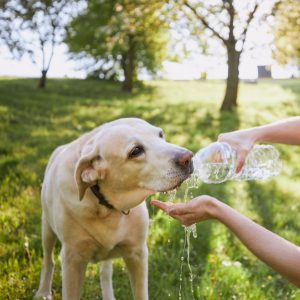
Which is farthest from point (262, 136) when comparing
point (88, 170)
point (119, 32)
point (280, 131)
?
point (119, 32)

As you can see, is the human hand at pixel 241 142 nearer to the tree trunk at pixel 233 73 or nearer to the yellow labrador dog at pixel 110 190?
the yellow labrador dog at pixel 110 190

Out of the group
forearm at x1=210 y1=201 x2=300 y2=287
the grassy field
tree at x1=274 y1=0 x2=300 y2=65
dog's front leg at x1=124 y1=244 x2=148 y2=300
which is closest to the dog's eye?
forearm at x1=210 y1=201 x2=300 y2=287

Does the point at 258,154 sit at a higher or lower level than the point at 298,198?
higher

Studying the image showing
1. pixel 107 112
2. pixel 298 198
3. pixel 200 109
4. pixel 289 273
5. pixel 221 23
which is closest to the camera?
pixel 289 273

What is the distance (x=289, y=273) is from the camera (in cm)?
233

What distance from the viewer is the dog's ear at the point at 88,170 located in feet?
9.43

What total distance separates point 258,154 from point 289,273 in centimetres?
241

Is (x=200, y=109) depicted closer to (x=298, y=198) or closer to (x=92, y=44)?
(x=298, y=198)

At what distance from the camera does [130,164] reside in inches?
113

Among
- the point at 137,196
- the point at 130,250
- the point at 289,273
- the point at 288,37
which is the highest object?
the point at 288,37

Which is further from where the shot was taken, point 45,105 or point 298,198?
point 45,105

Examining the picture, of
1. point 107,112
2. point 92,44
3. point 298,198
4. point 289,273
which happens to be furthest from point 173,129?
point 92,44

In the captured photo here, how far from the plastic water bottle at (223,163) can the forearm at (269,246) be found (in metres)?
0.74

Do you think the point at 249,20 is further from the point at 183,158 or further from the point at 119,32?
the point at 183,158
